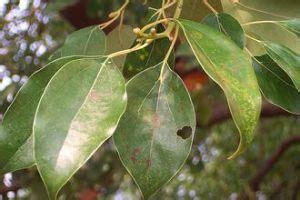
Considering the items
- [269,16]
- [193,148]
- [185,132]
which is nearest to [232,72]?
[185,132]

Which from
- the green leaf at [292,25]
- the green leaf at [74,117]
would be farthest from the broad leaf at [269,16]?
the green leaf at [74,117]

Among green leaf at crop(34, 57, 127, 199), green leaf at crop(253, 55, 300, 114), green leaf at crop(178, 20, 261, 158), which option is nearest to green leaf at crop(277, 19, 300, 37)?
green leaf at crop(253, 55, 300, 114)

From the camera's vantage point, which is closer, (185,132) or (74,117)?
(74,117)

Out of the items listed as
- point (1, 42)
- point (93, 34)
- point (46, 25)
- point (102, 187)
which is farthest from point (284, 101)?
point (102, 187)

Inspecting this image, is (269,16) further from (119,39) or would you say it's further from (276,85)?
(119,39)

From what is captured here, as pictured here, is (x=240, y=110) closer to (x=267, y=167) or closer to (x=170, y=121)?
(x=170, y=121)

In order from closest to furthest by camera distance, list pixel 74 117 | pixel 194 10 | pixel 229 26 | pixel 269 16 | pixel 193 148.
→ pixel 74 117 → pixel 229 26 → pixel 269 16 → pixel 194 10 → pixel 193 148

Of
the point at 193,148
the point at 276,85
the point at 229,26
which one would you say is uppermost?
the point at 229,26
